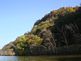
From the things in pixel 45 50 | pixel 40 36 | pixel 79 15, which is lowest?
pixel 45 50

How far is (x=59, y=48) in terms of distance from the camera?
4806 inches

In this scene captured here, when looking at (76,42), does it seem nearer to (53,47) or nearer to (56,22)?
(53,47)

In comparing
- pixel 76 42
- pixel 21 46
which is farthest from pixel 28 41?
pixel 76 42

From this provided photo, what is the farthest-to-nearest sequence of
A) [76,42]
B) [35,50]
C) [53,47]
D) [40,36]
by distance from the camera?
[40,36] → [35,50] → [53,47] → [76,42]

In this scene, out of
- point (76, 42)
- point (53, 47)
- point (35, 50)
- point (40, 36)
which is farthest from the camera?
point (40, 36)

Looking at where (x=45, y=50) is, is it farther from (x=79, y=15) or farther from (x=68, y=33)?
(x=79, y=15)

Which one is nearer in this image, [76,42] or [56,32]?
[76,42]

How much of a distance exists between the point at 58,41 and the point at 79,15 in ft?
60.4

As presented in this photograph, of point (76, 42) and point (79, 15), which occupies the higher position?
point (79, 15)

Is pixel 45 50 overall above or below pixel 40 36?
below

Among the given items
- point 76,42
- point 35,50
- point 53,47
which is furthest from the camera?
point 35,50

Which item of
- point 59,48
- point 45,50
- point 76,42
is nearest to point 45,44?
point 45,50

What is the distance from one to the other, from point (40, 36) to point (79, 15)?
24167 millimetres

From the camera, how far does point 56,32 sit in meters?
143
